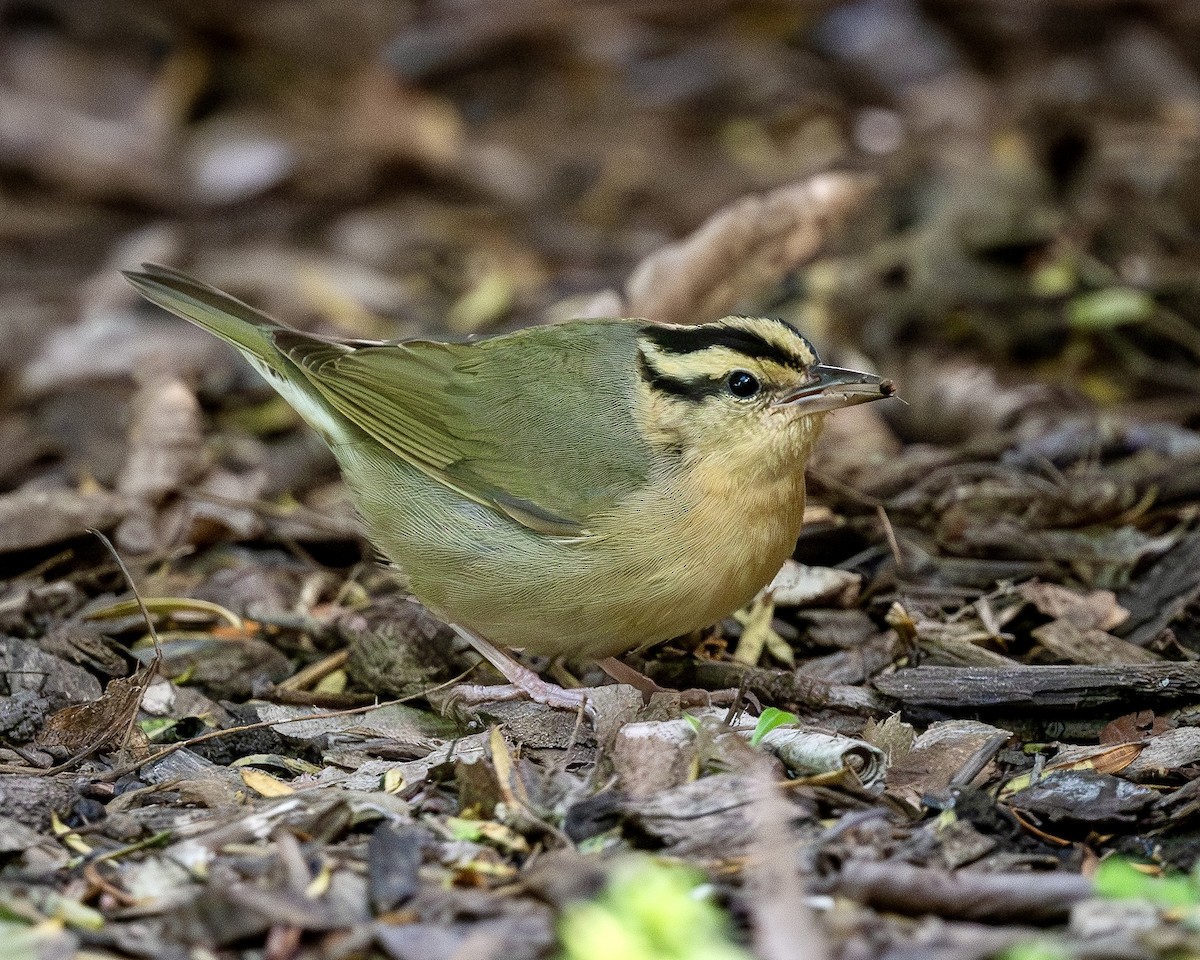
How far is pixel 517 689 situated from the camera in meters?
5.86

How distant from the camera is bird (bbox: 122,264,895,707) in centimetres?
544

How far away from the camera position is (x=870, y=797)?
444 cm

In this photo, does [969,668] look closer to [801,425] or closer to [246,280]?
[801,425]

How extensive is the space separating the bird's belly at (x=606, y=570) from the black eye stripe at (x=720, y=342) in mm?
488

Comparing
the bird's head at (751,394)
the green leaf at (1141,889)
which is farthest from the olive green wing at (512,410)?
the green leaf at (1141,889)

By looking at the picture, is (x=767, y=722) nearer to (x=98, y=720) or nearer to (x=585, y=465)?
(x=585, y=465)

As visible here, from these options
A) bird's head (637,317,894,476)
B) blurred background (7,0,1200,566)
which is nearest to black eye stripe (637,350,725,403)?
bird's head (637,317,894,476)

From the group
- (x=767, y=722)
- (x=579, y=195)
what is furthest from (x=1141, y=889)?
(x=579, y=195)

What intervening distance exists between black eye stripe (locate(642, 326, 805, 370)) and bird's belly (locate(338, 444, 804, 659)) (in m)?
0.49

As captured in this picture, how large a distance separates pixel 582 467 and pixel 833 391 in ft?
3.21

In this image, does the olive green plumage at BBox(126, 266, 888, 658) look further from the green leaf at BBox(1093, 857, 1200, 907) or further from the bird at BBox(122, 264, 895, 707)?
the green leaf at BBox(1093, 857, 1200, 907)

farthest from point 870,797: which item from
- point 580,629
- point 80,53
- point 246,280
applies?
point 80,53

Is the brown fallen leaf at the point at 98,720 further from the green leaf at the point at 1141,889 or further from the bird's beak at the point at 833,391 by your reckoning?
the green leaf at the point at 1141,889

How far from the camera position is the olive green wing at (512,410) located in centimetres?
567
